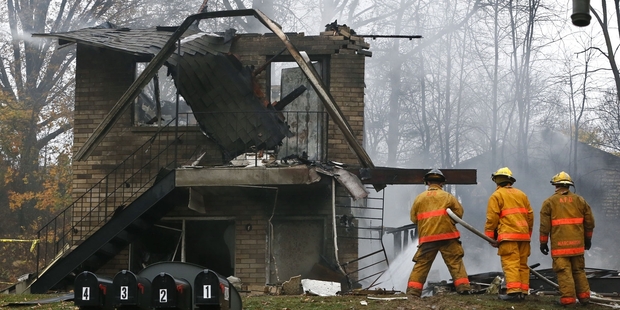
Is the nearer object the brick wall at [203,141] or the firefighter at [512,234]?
the firefighter at [512,234]

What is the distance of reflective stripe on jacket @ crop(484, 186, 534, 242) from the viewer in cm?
920

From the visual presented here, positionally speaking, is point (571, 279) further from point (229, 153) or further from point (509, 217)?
point (229, 153)

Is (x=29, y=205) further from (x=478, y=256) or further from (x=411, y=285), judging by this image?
(x=411, y=285)

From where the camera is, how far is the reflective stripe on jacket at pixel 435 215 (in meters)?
9.62

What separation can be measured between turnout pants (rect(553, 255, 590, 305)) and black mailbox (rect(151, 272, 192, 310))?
4.97 m

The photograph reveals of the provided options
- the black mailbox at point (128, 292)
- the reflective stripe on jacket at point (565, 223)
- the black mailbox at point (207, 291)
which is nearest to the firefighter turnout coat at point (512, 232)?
the reflective stripe on jacket at point (565, 223)

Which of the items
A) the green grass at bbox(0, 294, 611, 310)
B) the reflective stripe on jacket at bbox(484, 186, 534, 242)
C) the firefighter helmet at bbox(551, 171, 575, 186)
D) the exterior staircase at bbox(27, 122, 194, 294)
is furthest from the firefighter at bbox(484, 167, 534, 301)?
the exterior staircase at bbox(27, 122, 194, 294)

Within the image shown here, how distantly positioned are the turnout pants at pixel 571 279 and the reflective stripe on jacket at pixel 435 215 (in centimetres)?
127

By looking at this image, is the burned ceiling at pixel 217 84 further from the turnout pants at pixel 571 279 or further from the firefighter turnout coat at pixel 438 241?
the turnout pants at pixel 571 279

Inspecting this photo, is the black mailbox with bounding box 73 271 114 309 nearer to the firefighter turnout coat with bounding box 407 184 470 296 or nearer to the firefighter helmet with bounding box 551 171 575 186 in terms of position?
the firefighter turnout coat with bounding box 407 184 470 296

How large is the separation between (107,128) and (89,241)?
1.85m

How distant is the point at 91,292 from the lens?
245 inches

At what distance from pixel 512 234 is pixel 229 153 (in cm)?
597

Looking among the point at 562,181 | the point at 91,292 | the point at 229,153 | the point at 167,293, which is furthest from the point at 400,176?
the point at 91,292
